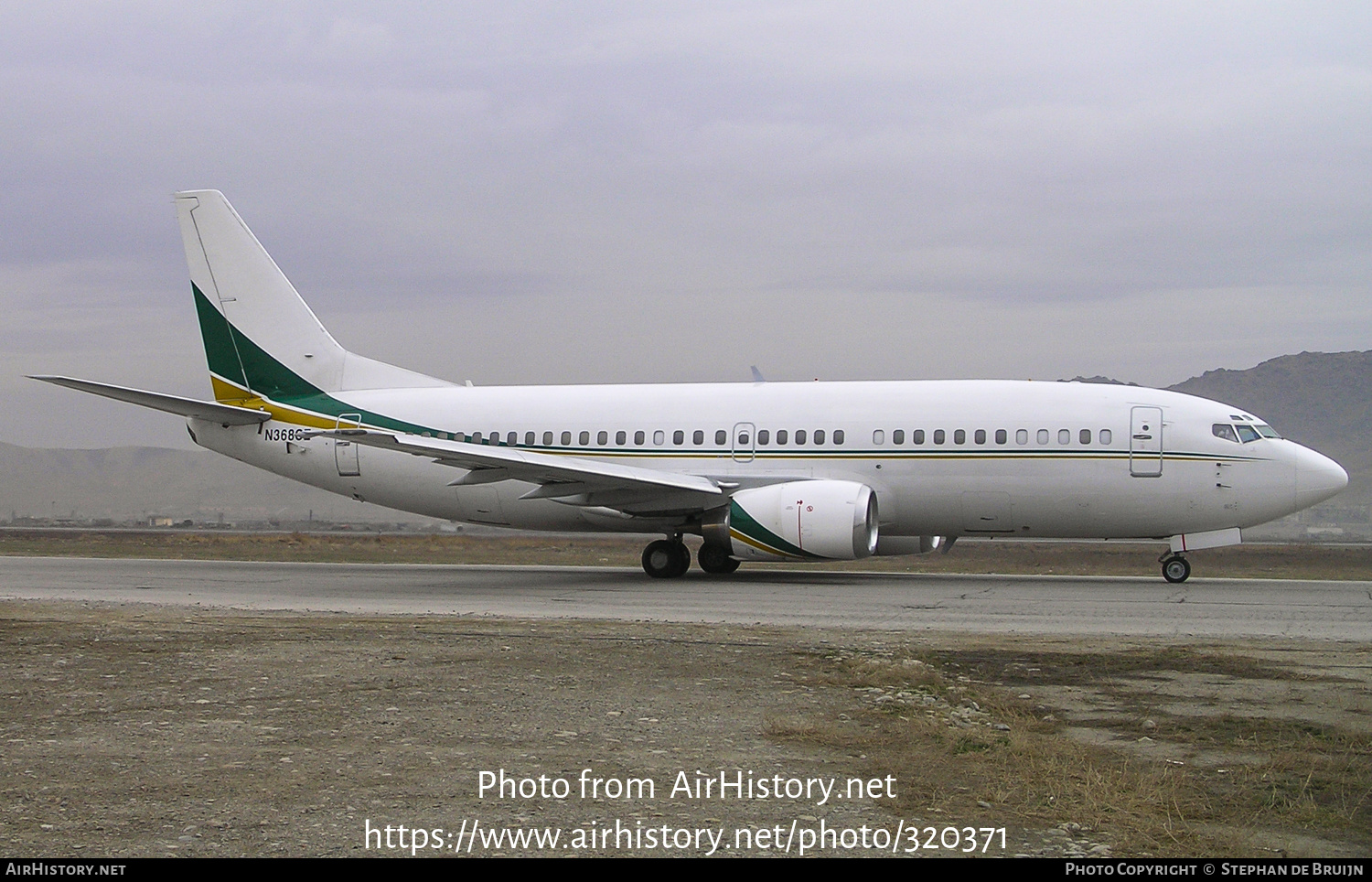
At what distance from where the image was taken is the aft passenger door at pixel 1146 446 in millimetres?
19859

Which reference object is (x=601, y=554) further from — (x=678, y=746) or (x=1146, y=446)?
(x=678, y=746)

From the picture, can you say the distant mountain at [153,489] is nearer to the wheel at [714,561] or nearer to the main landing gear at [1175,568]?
the wheel at [714,561]

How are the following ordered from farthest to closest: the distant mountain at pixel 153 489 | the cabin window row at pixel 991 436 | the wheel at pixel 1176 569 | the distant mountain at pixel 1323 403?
1. the distant mountain at pixel 1323 403
2. the distant mountain at pixel 153 489
3. the wheel at pixel 1176 569
4. the cabin window row at pixel 991 436

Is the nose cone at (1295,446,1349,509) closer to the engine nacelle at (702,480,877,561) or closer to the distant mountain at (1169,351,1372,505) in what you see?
the engine nacelle at (702,480,877,561)

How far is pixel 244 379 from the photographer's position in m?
24.5

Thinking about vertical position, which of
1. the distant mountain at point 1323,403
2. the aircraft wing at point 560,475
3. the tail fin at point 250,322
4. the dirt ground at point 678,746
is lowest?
the dirt ground at point 678,746

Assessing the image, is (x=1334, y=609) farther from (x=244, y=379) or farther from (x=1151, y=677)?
(x=244, y=379)

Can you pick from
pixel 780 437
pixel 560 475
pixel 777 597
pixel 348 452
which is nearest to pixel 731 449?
pixel 780 437

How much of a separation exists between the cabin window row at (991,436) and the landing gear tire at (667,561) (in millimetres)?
4029

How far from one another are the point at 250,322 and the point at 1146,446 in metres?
17.1

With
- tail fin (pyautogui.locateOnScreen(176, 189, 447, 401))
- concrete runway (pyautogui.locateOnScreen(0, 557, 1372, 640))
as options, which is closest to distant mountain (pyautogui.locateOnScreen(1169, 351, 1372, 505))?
concrete runway (pyautogui.locateOnScreen(0, 557, 1372, 640))

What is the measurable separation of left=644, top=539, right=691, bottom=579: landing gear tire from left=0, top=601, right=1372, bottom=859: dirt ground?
10208mm

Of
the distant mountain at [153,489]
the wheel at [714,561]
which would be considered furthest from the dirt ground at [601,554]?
the distant mountain at [153,489]
